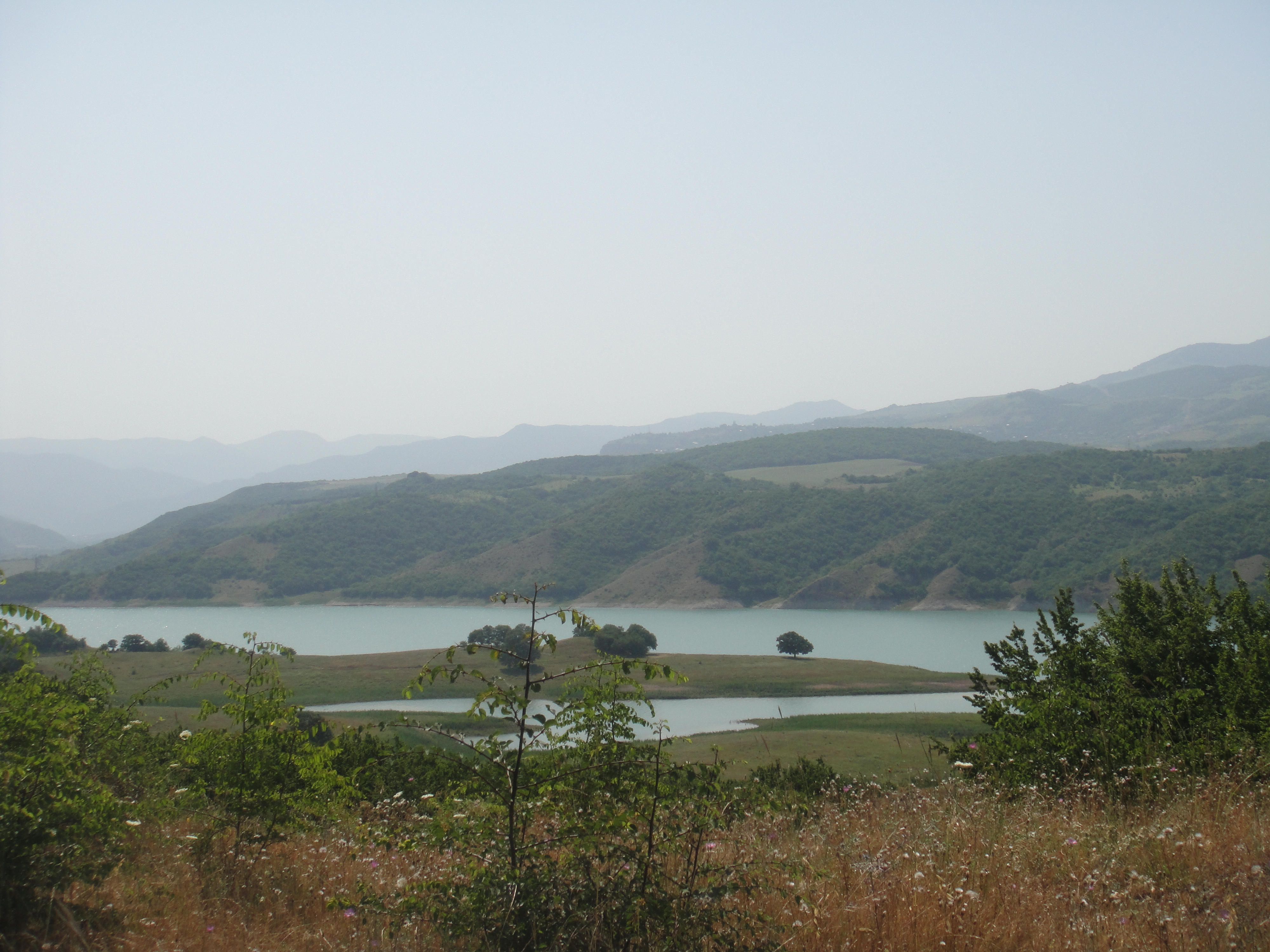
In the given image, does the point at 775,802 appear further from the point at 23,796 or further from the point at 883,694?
the point at 883,694

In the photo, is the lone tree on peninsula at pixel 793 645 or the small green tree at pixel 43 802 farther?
the lone tree on peninsula at pixel 793 645

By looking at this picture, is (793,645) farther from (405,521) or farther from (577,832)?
(405,521)

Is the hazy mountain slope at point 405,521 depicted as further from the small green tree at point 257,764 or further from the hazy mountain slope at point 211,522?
the small green tree at point 257,764

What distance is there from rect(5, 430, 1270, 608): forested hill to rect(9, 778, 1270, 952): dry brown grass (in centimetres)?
7107

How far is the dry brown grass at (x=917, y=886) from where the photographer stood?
9.55 ft

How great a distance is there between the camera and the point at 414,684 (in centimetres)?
269

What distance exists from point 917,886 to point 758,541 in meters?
90.9

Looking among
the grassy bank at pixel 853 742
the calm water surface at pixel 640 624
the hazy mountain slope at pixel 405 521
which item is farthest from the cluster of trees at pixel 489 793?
the hazy mountain slope at pixel 405 521

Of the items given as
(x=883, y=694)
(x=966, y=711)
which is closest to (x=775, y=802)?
(x=966, y=711)

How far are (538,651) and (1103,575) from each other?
8061 cm

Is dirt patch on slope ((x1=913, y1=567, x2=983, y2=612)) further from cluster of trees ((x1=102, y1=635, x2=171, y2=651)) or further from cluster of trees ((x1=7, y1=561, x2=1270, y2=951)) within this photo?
cluster of trees ((x1=7, y1=561, x2=1270, y2=951))

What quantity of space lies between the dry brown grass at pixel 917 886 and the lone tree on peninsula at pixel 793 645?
44.7m

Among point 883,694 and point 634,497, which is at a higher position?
point 634,497

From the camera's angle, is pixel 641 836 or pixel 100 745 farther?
pixel 100 745
